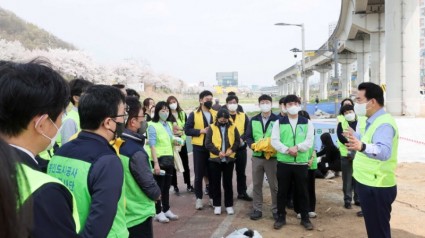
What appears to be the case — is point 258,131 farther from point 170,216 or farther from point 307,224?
point 170,216

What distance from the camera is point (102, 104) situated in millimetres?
2350

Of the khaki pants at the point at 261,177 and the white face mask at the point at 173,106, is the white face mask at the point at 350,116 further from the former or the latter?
the white face mask at the point at 173,106

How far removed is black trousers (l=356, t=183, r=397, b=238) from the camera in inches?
143

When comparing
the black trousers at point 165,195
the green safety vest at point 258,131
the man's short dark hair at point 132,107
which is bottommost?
the black trousers at point 165,195

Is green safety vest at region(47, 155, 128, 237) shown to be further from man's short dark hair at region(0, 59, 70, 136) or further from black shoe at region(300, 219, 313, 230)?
black shoe at region(300, 219, 313, 230)

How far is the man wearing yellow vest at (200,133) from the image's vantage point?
6.79 metres

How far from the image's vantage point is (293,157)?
552 centimetres

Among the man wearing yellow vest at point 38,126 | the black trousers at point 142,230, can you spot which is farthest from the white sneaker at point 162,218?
the man wearing yellow vest at point 38,126

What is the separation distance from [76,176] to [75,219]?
0.64m

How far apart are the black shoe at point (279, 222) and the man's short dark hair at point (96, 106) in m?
3.83

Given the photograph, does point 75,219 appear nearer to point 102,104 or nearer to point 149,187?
point 102,104

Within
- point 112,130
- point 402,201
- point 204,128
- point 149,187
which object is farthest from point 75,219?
point 402,201

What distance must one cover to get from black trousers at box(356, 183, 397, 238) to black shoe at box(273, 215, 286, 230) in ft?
6.48

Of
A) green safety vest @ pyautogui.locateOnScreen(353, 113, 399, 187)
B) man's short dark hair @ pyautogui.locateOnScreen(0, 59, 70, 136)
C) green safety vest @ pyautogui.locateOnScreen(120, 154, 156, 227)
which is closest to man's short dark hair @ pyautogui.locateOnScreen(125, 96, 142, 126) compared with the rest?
green safety vest @ pyautogui.locateOnScreen(120, 154, 156, 227)
